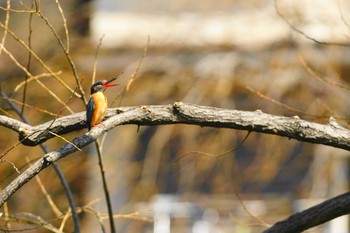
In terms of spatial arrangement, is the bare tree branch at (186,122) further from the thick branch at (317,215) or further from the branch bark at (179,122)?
the thick branch at (317,215)

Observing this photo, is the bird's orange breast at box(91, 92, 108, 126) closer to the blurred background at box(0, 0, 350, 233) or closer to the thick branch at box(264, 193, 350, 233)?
the thick branch at box(264, 193, 350, 233)

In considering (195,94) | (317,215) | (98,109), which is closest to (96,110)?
(98,109)

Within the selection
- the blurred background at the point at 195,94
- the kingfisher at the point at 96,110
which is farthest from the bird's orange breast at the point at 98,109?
the blurred background at the point at 195,94

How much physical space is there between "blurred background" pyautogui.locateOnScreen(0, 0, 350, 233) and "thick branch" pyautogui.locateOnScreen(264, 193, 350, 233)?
4658 millimetres

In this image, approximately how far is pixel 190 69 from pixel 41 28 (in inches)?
69.9

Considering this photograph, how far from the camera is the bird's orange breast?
3.27 metres

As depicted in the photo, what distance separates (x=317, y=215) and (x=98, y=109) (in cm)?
104

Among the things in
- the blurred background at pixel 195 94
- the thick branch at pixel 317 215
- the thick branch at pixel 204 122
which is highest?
the blurred background at pixel 195 94

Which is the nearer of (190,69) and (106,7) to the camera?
(190,69)

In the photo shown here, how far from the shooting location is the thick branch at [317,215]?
148 inches

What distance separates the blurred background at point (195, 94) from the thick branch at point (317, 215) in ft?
15.3

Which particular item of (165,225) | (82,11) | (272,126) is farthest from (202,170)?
(272,126)

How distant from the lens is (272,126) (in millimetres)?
3537

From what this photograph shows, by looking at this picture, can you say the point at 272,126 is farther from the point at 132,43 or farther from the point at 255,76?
the point at 132,43
